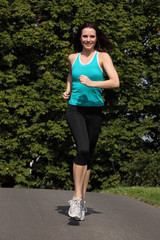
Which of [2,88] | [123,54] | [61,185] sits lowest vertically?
[61,185]

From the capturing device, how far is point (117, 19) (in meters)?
17.3

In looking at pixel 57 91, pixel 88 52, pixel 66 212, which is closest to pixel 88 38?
pixel 88 52

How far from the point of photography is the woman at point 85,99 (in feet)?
14.3

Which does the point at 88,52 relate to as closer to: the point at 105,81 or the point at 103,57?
the point at 103,57

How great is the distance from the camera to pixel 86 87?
4422 mm

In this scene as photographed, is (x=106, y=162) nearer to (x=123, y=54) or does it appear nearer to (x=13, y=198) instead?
(x=123, y=54)

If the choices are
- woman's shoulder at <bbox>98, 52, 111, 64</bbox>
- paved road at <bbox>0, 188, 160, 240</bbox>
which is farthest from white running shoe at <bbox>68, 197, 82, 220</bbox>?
woman's shoulder at <bbox>98, 52, 111, 64</bbox>

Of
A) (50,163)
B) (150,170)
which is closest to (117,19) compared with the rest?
(50,163)

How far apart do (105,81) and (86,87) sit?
279mm

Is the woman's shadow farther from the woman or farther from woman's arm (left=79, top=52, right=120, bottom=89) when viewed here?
woman's arm (left=79, top=52, right=120, bottom=89)

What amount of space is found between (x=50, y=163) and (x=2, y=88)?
3556 millimetres

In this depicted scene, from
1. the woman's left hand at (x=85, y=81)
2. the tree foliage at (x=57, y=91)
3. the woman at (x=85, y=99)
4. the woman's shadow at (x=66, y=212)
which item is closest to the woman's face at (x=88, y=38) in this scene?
the woman at (x=85, y=99)

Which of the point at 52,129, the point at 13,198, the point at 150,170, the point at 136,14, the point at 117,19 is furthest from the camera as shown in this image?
the point at 136,14

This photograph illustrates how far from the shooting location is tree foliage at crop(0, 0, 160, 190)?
16203 mm
